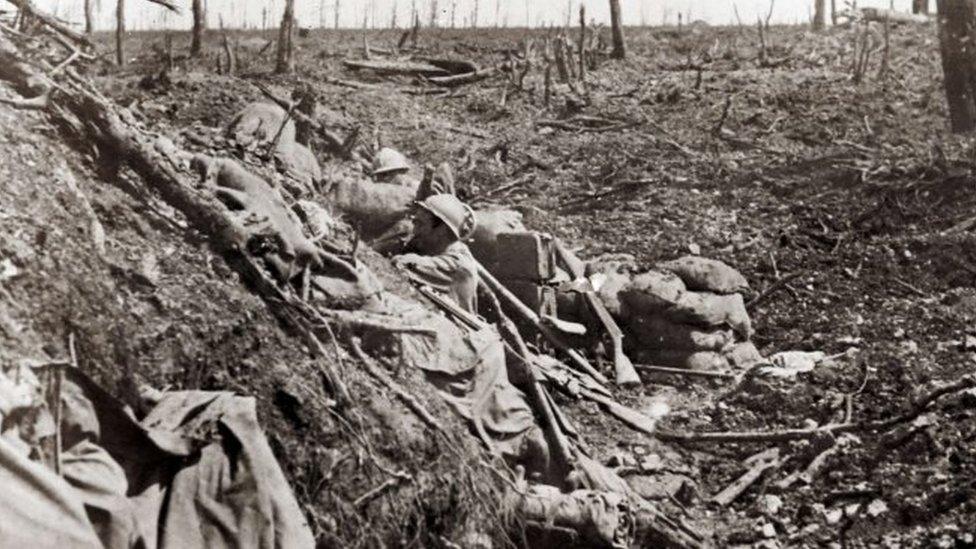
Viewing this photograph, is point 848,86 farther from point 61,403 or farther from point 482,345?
point 61,403

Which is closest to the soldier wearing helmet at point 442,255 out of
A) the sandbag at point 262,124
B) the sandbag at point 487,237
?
the sandbag at point 487,237

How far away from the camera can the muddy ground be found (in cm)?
523

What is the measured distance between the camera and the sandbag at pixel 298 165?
6719mm

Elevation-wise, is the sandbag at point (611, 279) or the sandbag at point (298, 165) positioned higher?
the sandbag at point (298, 165)

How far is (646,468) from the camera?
6.06m

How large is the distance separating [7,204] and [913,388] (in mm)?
5737

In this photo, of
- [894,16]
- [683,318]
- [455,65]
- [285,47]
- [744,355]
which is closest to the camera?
[683,318]

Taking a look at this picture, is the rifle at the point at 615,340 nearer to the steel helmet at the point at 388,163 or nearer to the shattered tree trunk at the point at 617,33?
the steel helmet at the point at 388,163

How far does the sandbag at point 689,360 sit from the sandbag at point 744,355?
79mm

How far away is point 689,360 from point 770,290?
65.5 inches

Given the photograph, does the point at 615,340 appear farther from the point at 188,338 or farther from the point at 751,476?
the point at 188,338

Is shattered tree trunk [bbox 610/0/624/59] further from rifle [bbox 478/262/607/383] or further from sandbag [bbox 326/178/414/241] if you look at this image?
rifle [bbox 478/262/607/383]

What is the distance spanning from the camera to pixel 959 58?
1169 cm

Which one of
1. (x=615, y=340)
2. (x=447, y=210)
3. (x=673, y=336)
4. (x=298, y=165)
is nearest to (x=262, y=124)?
(x=298, y=165)
